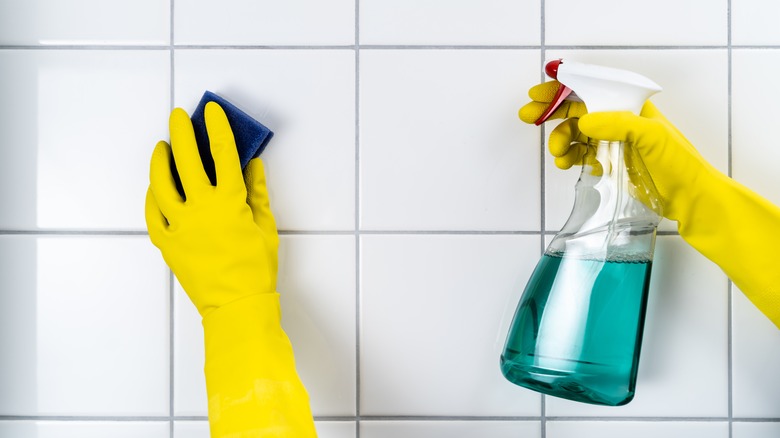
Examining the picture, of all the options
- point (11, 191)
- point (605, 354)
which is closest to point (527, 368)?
point (605, 354)

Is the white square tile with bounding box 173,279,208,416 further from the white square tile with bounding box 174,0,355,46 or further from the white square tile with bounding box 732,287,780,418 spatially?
the white square tile with bounding box 732,287,780,418

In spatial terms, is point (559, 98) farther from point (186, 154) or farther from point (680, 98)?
point (186, 154)

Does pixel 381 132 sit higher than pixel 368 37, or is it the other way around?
pixel 368 37

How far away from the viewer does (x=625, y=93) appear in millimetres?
632

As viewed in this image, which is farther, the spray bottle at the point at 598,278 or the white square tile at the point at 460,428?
the white square tile at the point at 460,428

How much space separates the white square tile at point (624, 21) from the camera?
760 millimetres

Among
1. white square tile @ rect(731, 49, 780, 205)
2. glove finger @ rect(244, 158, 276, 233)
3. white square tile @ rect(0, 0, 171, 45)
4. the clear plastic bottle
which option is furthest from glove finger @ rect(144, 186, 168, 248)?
white square tile @ rect(731, 49, 780, 205)

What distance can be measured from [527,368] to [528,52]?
0.39 m

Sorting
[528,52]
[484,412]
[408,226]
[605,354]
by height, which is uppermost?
[528,52]

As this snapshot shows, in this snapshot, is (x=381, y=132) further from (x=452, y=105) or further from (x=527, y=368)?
(x=527, y=368)

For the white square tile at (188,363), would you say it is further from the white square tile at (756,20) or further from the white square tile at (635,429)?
the white square tile at (756,20)

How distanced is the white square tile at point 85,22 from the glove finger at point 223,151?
14 cm

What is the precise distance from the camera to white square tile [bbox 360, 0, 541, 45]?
0.76 m

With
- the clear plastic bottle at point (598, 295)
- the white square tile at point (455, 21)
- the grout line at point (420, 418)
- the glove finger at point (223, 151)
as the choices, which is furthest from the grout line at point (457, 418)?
the white square tile at point (455, 21)
